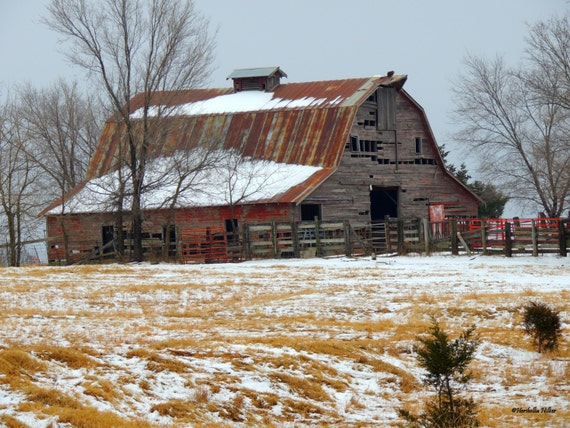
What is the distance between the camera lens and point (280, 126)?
1943 inches

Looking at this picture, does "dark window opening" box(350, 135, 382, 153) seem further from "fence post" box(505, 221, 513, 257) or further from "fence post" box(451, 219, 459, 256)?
"fence post" box(505, 221, 513, 257)

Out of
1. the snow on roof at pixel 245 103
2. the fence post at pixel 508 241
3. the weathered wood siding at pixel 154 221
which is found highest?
the snow on roof at pixel 245 103

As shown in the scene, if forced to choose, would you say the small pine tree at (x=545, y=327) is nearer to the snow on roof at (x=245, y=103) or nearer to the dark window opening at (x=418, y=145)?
the snow on roof at (x=245, y=103)

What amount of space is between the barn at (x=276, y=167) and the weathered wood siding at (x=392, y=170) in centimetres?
5

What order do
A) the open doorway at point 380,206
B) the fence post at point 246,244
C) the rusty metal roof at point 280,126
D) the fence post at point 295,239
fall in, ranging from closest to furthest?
1. the fence post at point 295,239
2. the fence post at point 246,244
3. the rusty metal roof at point 280,126
4. the open doorway at point 380,206

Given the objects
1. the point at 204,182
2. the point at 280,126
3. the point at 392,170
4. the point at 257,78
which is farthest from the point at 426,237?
the point at 257,78

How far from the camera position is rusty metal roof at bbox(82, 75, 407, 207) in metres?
46.8

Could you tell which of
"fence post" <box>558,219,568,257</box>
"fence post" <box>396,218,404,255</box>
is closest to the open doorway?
"fence post" <box>396,218,404,255</box>

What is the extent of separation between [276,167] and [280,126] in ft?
9.46

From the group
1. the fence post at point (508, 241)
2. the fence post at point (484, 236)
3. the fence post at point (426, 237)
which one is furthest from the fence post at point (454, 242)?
the fence post at point (508, 241)

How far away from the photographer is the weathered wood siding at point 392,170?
47188 mm

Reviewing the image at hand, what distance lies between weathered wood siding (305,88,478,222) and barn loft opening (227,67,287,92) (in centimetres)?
726

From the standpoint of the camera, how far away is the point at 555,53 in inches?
1634

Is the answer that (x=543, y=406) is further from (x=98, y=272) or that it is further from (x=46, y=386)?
(x=98, y=272)
